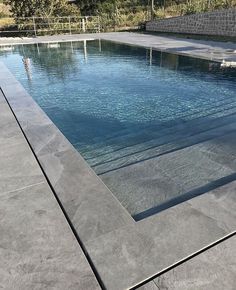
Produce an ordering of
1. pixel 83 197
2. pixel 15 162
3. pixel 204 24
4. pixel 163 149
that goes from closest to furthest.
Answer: pixel 83 197, pixel 15 162, pixel 163 149, pixel 204 24

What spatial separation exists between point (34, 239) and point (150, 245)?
2.56 ft

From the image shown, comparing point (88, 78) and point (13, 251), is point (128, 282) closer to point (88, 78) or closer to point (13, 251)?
point (13, 251)

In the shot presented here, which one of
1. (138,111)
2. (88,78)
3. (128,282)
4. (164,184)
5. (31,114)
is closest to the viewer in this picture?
(128,282)

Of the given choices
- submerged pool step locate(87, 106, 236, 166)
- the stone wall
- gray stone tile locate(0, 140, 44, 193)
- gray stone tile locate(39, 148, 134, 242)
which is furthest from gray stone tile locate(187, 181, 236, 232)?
the stone wall

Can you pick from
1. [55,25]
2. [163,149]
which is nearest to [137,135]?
[163,149]

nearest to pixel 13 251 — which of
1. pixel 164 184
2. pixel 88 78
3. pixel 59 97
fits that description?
pixel 164 184

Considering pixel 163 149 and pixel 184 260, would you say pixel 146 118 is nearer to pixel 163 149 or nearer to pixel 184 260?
pixel 163 149

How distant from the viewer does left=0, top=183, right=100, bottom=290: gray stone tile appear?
5.65 feet

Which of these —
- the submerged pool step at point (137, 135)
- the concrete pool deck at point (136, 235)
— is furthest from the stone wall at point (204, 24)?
the concrete pool deck at point (136, 235)

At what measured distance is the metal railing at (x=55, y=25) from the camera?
1939 centimetres

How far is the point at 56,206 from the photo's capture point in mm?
2365

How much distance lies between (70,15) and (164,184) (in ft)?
67.6

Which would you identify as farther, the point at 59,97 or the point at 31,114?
the point at 59,97

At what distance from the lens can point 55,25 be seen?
766 inches
